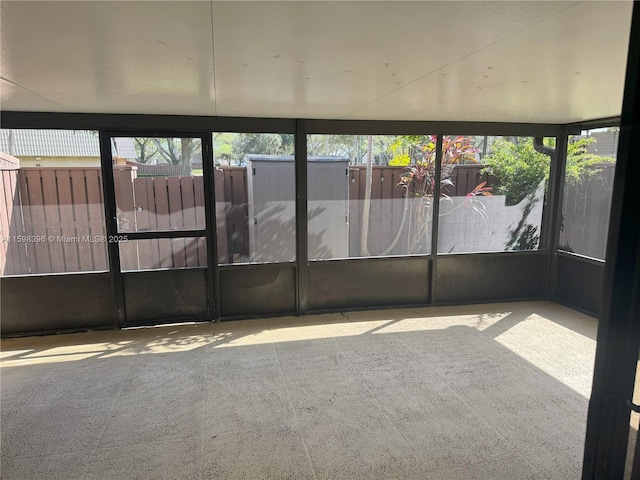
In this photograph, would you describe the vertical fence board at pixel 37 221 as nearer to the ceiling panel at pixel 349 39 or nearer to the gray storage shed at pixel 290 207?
the gray storage shed at pixel 290 207

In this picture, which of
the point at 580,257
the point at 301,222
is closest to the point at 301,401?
the point at 301,222

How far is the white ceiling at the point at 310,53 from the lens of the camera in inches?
56.1

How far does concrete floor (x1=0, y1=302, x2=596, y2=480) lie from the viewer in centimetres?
212

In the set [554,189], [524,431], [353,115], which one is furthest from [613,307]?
[554,189]

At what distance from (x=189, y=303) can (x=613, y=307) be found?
3831mm

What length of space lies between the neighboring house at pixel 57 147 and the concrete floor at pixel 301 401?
1677 millimetres

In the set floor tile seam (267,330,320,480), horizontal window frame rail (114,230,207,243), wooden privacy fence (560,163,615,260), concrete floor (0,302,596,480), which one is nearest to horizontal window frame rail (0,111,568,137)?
wooden privacy fence (560,163,615,260)

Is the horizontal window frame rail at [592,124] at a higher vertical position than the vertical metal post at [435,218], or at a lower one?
higher

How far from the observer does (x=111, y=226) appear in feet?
12.7

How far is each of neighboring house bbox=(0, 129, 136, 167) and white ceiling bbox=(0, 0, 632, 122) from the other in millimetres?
394

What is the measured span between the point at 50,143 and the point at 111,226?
914 millimetres

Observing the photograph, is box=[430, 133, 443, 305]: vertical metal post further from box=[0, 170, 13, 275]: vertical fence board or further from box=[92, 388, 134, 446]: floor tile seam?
box=[0, 170, 13, 275]: vertical fence board

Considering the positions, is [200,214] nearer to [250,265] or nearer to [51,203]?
[250,265]

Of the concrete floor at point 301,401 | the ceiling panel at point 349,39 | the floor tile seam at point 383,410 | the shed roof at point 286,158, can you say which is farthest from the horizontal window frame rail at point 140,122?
the floor tile seam at point 383,410
